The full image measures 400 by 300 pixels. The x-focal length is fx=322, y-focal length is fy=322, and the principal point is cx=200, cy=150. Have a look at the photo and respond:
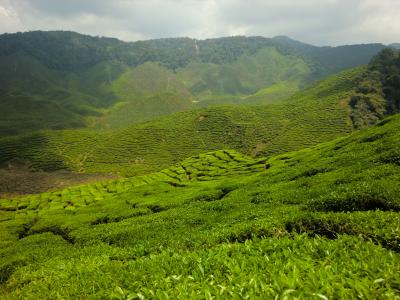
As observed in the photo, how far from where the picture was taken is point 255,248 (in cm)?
1368

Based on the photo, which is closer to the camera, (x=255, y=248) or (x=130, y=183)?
(x=255, y=248)

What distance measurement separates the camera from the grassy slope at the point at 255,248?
9.19m

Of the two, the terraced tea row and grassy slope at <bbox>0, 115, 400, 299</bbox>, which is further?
the terraced tea row

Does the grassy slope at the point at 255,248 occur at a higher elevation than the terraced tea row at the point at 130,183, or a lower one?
higher

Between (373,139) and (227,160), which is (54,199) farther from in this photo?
(373,139)

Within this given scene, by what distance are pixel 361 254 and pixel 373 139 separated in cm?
4259

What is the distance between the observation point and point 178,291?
377 inches

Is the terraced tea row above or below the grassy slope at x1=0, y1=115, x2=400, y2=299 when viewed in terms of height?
below

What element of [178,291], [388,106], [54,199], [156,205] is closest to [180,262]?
[178,291]

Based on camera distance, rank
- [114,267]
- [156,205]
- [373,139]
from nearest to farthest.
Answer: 1. [114,267]
2. [373,139]
3. [156,205]

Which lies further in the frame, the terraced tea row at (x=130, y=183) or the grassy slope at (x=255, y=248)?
the terraced tea row at (x=130, y=183)

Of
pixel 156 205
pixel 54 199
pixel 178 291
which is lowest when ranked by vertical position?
pixel 54 199

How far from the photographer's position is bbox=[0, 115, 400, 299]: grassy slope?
919cm

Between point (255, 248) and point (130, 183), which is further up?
point (255, 248)
